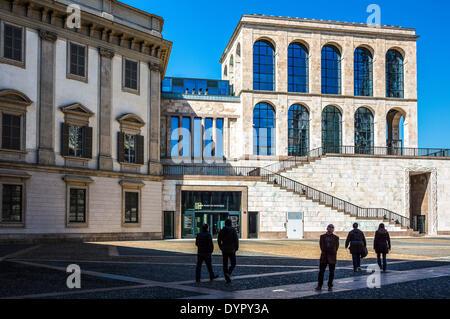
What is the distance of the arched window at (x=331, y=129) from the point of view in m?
49.9

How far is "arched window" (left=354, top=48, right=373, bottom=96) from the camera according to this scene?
51.7 meters

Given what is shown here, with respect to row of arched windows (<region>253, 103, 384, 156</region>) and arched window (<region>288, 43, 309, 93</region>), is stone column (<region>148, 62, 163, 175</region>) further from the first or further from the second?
arched window (<region>288, 43, 309, 93</region>)

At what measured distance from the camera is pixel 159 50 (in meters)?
39.5

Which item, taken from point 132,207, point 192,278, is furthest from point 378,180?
point 192,278

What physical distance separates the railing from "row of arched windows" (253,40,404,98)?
9739 mm

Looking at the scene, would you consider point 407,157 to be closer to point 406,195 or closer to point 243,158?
point 406,195

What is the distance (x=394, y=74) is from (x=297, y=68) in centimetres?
1031

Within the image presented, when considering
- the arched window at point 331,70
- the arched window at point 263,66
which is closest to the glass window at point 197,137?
the arched window at point 263,66

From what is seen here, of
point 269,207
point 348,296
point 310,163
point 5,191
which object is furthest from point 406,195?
point 348,296

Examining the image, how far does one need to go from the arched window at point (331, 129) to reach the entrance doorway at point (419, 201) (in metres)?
7.61

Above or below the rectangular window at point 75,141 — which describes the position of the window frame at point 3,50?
above

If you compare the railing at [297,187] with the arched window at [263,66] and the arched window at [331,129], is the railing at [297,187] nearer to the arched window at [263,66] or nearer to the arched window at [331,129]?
the arched window at [331,129]

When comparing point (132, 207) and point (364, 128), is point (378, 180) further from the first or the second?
point (132, 207)

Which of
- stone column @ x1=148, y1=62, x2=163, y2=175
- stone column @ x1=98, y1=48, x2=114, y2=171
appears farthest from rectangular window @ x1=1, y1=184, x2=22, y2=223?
stone column @ x1=148, y1=62, x2=163, y2=175
